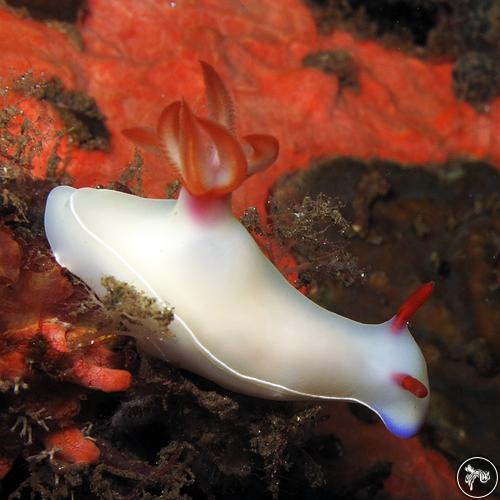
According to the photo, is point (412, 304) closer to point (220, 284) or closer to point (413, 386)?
point (413, 386)

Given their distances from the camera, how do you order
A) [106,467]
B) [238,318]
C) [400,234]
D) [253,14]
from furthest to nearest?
1. [253,14]
2. [400,234]
3. [106,467]
4. [238,318]

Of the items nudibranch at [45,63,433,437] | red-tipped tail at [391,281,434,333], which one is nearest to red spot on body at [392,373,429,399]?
nudibranch at [45,63,433,437]

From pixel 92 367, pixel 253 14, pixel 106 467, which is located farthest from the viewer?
pixel 253 14

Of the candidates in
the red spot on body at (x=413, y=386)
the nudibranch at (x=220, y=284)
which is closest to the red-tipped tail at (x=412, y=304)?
the nudibranch at (x=220, y=284)

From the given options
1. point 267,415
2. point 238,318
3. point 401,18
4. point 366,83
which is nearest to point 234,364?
point 238,318

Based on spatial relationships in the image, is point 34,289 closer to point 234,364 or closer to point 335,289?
A: point 234,364

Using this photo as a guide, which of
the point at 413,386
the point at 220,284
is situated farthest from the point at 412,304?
the point at 220,284

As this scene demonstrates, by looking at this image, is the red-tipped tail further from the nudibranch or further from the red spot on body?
the red spot on body
